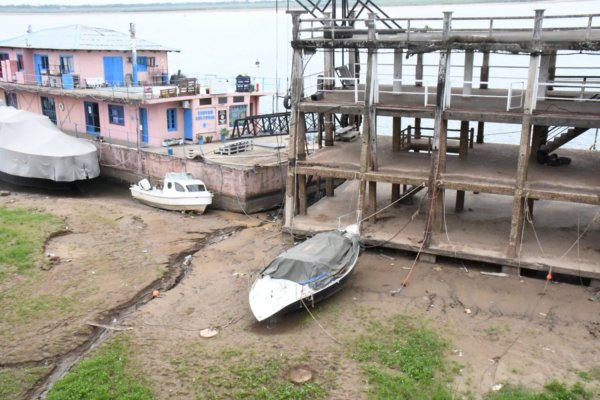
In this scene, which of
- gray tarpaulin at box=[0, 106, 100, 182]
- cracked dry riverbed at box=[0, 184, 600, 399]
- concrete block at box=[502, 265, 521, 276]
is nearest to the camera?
cracked dry riverbed at box=[0, 184, 600, 399]

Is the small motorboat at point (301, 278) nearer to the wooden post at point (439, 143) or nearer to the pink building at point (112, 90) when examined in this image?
the wooden post at point (439, 143)

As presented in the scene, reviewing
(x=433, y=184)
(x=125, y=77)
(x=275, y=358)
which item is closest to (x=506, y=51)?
(x=433, y=184)

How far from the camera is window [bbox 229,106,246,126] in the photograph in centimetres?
3731

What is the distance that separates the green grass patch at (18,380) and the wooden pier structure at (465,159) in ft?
38.0

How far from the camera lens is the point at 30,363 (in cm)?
1562

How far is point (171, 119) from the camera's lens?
35.6 m

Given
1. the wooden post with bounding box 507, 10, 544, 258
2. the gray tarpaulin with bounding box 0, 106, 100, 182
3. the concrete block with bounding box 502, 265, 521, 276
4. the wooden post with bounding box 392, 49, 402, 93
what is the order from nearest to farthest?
the wooden post with bounding box 507, 10, 544, 258
the concrete block with bounding box 502, 265, 521, 276
the wooden post with bounding box 392, 49, 402, 93
the gray tarpaulin with bounding box 0, 106, 100, 182

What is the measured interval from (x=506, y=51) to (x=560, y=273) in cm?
780

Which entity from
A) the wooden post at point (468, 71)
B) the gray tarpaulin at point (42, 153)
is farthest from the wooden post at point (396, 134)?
the gray tarpaulin at point (42, 153)

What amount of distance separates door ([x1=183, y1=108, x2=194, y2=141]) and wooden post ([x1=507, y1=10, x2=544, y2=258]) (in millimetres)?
20850

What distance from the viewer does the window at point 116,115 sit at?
3606cm

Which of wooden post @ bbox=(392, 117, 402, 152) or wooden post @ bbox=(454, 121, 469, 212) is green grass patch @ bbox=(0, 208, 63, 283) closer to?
wooden post @ bbox=(392, 117, 402, 152)

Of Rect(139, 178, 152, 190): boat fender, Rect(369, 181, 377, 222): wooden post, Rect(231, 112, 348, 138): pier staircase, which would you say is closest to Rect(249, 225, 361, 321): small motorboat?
Rect(369, 181, 377, 222): wooden post

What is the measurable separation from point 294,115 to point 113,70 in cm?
2117
